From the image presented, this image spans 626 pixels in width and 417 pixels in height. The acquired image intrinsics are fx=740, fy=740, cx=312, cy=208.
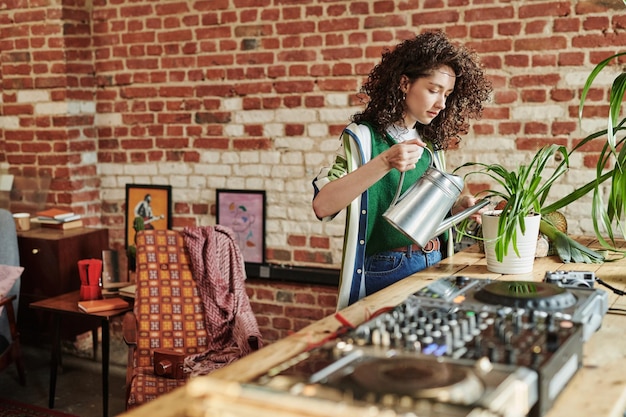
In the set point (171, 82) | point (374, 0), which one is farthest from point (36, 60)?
point (374, 0)

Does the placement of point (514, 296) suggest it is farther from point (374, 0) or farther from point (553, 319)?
point (374, 0)

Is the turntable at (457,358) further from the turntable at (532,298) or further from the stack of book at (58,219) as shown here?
the stack of book at (58,219)

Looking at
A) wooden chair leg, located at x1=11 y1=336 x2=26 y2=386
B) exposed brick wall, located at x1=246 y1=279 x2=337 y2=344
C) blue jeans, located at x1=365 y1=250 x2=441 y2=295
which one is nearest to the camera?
blue jeans, located at x1=365 y1=250 x2=441 y2=295

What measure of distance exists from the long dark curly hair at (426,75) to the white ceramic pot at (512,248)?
0.39 m

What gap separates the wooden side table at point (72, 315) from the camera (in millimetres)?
3551

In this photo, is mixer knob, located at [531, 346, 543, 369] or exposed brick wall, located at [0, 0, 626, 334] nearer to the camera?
mixer knob, located at [531, 346, 543, 369]

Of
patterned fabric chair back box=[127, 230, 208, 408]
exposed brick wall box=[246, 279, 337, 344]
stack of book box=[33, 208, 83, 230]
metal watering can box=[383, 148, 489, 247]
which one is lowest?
exposed brick wall box=[246, 279, 337, 344]

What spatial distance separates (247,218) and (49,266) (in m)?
1.13

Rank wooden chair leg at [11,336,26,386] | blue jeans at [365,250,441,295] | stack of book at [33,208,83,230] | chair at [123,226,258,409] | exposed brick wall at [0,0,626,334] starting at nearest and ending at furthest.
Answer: blue jeans at [365,250,441,295] → chair at [123,226,258,409] → exposed brick wall at [0,0,626,334] → wooden chair leg at [11,336,26,386] → stack of book at [33,208,83,230]

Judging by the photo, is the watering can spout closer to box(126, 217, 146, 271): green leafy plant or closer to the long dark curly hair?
the long dark curly hair

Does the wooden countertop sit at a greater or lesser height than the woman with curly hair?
lesser

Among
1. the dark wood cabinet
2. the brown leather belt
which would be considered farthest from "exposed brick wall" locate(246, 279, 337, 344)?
the brown leather belt

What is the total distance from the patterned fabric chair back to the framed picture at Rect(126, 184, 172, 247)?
936 mm

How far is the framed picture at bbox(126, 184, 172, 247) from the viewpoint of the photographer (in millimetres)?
4344
